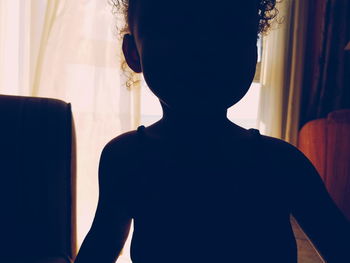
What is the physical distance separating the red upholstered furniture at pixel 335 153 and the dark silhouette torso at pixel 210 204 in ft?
4.62

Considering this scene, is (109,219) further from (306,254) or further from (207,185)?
(306,254)

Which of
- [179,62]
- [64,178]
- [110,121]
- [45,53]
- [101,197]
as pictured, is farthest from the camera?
[110,121]

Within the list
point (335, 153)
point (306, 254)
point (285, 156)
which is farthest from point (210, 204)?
point (335, 153)

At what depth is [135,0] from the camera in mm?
469

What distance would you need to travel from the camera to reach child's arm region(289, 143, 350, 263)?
1.37ft

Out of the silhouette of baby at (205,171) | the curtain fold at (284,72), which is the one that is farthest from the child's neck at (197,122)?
the curtain fold at (284,72)

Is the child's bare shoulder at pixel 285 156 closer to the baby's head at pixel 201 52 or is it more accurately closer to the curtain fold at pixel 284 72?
the baby's head at pixel 201 52

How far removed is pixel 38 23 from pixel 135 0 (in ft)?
3.87

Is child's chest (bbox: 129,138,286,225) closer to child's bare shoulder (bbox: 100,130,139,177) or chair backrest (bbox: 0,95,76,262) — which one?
child's bare shoulder (bbox: 100,130,139,177)

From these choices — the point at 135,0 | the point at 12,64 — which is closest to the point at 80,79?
the point at 12,64

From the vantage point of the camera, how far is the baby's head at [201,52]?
1.22 ft

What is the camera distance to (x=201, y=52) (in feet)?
1.21

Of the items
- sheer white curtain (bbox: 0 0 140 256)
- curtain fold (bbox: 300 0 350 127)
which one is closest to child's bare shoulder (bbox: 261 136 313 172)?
sheer white curtain (bbox: 0 0 140 256)

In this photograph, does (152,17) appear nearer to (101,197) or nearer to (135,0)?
(135,0)
